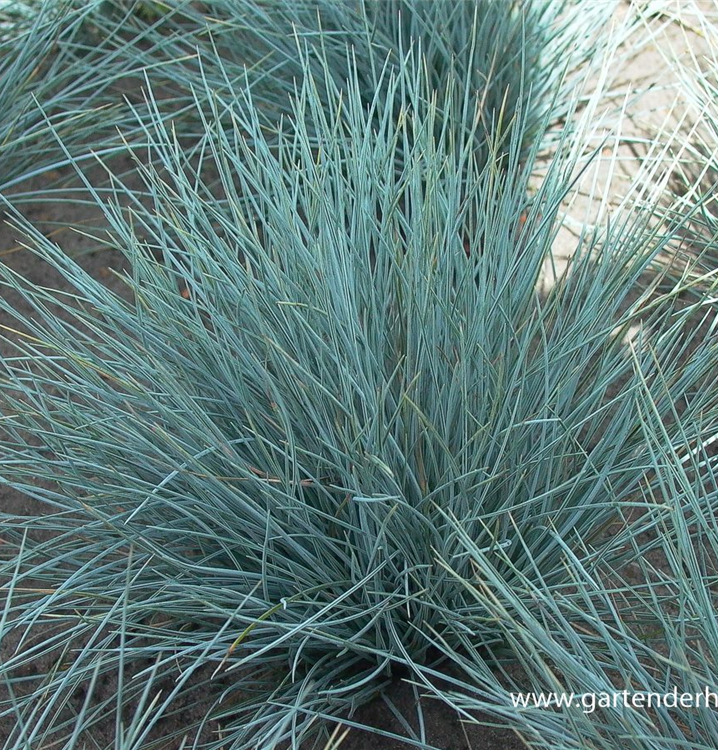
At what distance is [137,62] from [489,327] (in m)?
2.01

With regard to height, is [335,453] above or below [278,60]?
below

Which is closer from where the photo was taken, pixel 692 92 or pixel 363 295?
pixel 363 295

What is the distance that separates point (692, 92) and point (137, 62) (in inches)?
72.9

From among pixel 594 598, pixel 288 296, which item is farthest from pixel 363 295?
pixel 594 598

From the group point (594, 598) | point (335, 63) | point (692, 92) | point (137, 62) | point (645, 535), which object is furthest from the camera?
point (137, 62)

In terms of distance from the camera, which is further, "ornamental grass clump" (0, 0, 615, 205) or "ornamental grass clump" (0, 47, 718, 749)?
"ornamental grass clump" (0, 0, 615, 205)

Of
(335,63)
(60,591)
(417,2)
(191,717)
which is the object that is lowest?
(191,717)

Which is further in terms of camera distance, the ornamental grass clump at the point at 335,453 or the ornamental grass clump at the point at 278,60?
the ornamental grass clump at the point at 278,60

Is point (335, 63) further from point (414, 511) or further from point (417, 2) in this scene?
Result: point (414, 511)

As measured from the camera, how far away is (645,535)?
2078 mm

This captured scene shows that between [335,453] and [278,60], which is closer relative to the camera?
[335,453]

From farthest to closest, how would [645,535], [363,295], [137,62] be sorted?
[137,62], [645,535], [363,295]

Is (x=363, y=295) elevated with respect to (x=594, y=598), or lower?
elevated

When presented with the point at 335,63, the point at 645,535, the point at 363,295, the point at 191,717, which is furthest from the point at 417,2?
the point at 191,717
